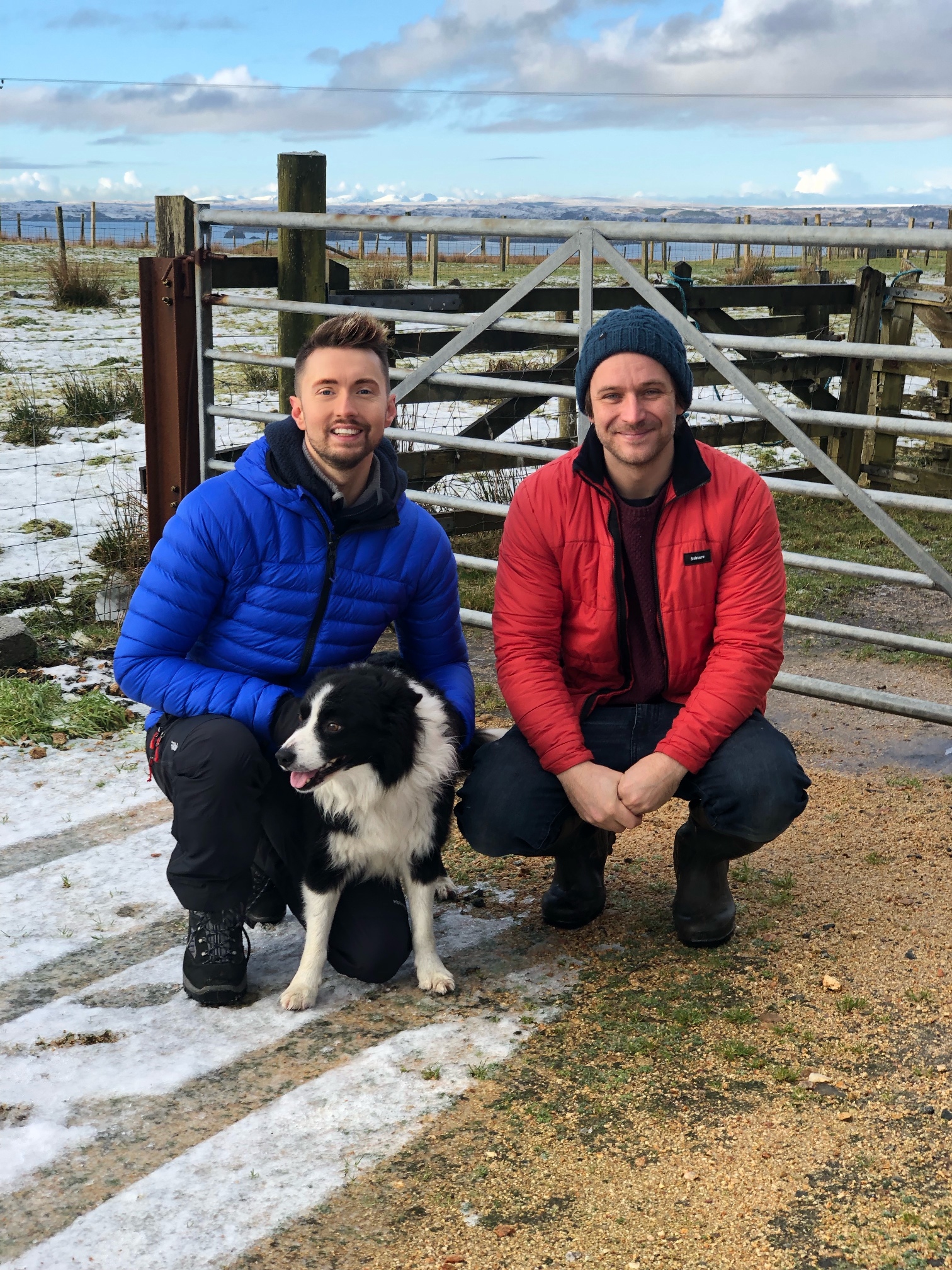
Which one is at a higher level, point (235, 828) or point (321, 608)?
point (321, 608)

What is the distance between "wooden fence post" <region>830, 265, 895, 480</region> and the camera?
920 cm

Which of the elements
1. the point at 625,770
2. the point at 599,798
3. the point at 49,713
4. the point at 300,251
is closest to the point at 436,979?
the point at 599,798

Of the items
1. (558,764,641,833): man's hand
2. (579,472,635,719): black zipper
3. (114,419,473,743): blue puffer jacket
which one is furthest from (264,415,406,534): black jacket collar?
(558,764,641,833): man's hand

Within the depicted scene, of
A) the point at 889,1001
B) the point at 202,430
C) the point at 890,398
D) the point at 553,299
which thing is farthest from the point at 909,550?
the point at 890,398

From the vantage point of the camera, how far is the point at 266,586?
319 cm

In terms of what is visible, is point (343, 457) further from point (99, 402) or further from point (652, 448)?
point (99, 402)

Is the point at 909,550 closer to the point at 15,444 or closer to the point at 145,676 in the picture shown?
the point at 145,676

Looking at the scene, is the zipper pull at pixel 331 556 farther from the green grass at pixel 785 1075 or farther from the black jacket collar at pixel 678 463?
the green grass at pixel 785 1075

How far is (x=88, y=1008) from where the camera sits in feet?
10.1

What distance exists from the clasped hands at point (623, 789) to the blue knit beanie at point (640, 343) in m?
0.93

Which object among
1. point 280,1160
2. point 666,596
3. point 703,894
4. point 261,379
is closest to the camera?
point 280,1160

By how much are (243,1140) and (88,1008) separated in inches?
28.7

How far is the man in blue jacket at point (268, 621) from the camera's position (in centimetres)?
302

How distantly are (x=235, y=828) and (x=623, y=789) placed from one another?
957 mm
